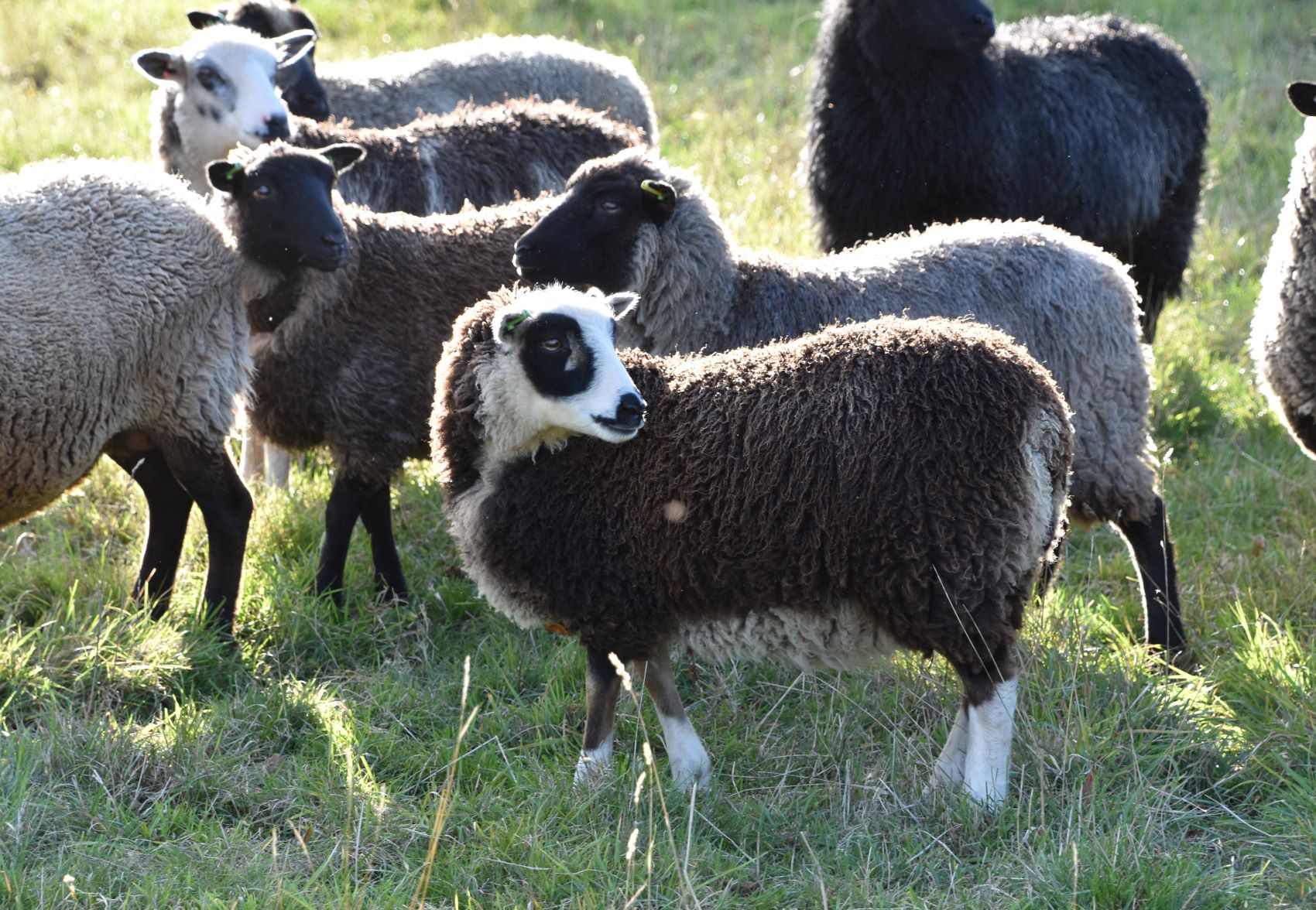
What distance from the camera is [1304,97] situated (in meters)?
4.55

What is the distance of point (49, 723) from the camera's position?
377 cm

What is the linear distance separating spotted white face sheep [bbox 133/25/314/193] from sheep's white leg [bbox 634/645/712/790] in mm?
3559

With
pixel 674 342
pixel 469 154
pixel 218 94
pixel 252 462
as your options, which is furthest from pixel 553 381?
pixel 218 94

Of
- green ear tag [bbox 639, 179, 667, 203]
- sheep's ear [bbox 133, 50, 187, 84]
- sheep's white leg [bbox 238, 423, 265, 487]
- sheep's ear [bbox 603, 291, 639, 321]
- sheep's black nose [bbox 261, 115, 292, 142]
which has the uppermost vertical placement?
green ear tag [bbox 639, 179, 667, 203]

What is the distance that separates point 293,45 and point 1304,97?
5.03 metres

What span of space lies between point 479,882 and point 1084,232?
4585mm

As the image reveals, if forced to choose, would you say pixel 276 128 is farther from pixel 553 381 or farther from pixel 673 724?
pixel 673 724

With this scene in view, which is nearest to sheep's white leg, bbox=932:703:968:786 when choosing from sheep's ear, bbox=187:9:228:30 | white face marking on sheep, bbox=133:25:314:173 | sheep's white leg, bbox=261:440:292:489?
sheep's white leg, bbox=261:440:292:489

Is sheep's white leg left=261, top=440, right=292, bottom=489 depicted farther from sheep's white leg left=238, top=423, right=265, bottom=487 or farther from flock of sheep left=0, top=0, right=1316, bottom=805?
flock of sheep left=0, top=0, right=1316, bottom=805

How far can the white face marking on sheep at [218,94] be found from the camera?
20.1ft

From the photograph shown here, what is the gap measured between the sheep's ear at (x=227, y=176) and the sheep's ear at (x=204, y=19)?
3.35m

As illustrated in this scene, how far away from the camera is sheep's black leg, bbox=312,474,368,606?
16.2 ft

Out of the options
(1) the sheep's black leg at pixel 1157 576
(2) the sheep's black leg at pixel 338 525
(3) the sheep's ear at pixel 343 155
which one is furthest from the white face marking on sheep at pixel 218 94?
(1) the sheep's black leg at pixel 1157 576

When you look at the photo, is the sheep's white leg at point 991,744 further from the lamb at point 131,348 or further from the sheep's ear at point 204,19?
the sheep's ear at point 204,19
